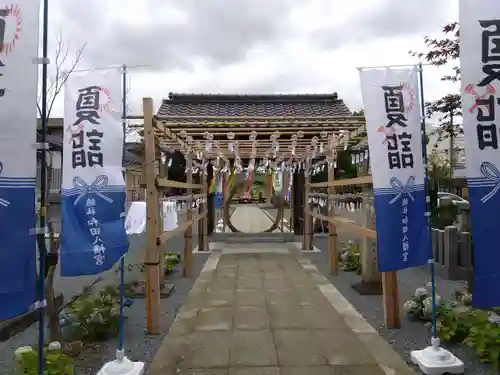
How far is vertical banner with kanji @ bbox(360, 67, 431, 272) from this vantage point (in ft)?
15.0

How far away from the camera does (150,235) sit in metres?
5.41

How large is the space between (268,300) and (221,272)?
2.65m

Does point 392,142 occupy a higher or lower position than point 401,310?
higher

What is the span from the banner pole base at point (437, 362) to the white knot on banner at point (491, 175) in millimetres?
1907

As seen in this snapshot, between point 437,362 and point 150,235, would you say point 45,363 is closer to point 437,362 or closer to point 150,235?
point 150,235

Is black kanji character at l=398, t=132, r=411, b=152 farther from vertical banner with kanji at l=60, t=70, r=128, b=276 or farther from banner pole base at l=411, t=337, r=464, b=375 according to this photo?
vertical banner with kanji at l=60, t=70, r=128, b=276

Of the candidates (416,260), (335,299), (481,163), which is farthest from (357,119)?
(481,163)

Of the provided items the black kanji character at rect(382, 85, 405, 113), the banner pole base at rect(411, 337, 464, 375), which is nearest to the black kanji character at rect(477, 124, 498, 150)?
the black kanji character at rect(382, 85, 405, 113)

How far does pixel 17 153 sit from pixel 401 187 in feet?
12.1

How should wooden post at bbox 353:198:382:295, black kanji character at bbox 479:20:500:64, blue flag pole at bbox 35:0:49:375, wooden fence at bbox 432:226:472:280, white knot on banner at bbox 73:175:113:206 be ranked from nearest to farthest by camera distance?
blue flag pole at bbox 35:0:49:375 < black kanji character at bbox 479:20:500:64 < white knot on banner at bbox 73:175:113:206 < wooden post at bbox 353:198:382:295 < wooden fence at bbox 432:226:472:280

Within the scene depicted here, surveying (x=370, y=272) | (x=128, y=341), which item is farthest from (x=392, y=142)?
(x=128, y=341)

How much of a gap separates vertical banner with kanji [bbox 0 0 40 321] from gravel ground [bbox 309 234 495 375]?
12.6 feet

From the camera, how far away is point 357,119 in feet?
20.9

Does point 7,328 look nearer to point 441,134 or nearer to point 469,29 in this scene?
point 469,29
